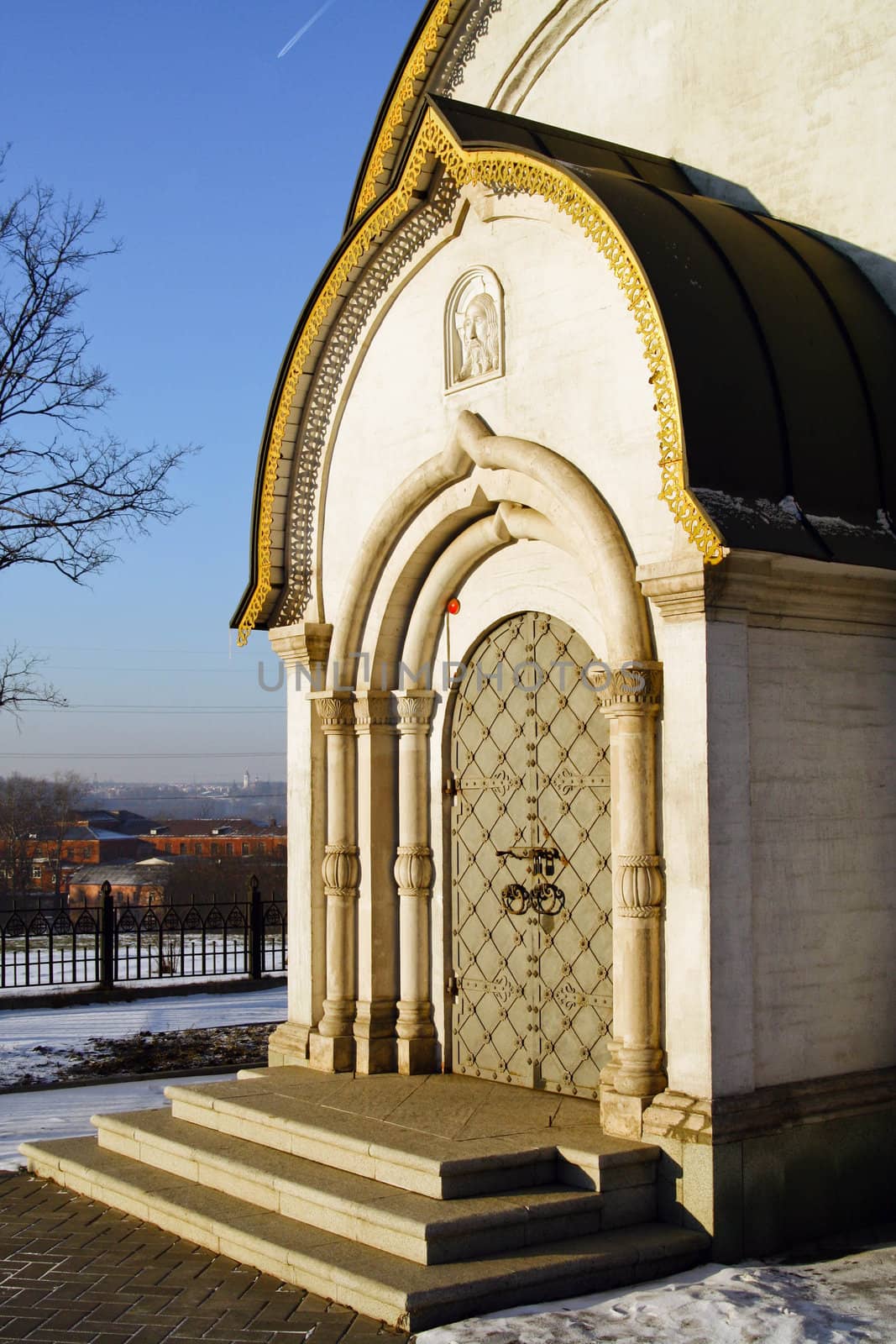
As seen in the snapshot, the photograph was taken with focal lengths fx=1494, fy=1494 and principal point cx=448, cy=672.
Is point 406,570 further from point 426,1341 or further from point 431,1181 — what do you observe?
point 426,1341

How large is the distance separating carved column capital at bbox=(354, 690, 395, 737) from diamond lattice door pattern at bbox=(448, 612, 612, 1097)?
517 millimetres

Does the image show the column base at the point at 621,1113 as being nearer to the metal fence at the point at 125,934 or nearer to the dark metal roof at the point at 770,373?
the dark metal roof at the point at 770,373

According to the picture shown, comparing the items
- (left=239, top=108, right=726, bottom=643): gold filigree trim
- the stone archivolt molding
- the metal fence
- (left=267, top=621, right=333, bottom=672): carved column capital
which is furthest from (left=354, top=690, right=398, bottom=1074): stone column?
the metal fence

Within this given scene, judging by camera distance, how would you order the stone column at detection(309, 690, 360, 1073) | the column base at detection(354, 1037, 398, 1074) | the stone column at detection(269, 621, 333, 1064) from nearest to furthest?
the column base at detection(354, 1037, 398, 1074) < the stone column at detection(309, 690, 360, 1073) < the stone column at detection(269, 621, 333, 1064)

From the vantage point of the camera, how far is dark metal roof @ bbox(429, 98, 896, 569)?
6.60 meters

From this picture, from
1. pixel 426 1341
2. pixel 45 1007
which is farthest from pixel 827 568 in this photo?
pixel 45 1007

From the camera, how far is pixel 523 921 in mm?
8211

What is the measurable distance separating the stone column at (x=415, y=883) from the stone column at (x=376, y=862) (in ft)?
0.35

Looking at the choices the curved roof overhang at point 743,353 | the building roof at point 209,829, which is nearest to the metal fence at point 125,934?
the curved roof overhang at point 743,353

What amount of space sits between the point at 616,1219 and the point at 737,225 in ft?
Result: 15.6

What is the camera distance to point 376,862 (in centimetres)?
915

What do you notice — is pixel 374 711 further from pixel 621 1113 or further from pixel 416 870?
pixel 621 1113

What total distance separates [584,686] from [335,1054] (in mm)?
2872

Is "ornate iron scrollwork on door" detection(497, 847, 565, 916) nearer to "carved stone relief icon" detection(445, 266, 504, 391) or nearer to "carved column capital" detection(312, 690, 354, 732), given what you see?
"carved column capital" detection(312, 690, 354, 732)
